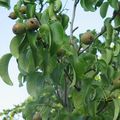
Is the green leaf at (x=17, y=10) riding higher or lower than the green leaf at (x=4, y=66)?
higher

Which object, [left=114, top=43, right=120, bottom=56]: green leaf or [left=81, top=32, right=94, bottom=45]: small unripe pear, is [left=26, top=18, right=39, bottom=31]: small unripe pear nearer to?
[left=81, top=32, right=94, bottom=45]: small unripe pear

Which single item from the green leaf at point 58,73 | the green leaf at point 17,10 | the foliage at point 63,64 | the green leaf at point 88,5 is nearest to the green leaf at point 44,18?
the foliage at point 63,64

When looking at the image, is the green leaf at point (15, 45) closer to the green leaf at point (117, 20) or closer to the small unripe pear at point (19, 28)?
the small unripe pear at point (19, 28)

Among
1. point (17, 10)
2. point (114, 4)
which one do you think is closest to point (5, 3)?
point (17, 10)

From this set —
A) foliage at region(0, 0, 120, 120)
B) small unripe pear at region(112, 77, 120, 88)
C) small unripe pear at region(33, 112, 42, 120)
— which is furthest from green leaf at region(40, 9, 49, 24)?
small unripe pear at region(33, 112, 42, 120)

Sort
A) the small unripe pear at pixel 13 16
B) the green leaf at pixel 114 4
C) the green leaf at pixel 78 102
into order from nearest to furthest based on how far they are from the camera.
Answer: the small unripe pear at pixel 13 16, the green leaf at pixel 78 102, the green leaf at pixel 114 4

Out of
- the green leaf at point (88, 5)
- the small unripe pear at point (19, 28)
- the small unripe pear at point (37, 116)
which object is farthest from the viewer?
the small unripe pear at point (37, 116)

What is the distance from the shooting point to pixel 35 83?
2.33 m

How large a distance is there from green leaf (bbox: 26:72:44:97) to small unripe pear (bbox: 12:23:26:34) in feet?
1.19

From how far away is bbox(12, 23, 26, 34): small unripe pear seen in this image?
1.98 m

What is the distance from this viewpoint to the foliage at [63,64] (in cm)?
205

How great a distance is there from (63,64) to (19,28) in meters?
0.35

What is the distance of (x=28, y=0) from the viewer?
88.5 inches

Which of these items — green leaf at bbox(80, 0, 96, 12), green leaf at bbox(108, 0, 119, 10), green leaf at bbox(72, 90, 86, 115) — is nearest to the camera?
green leaf at bbox(72, 90, 86, 115)
